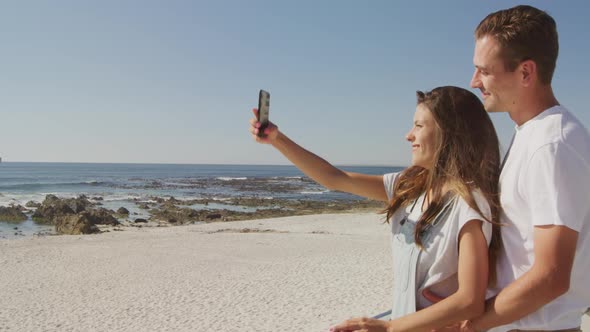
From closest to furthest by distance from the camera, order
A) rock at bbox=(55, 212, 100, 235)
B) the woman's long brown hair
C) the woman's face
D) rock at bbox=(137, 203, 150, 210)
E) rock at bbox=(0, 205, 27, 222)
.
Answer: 1. the woman's long brown hair
2. the woman's face
3. rock at bbox=(55, 212, 100, 235)
4. rock at bbox=(0, 205, 27, 222)
5. rock at bbox=(137, 203, 150, 210)

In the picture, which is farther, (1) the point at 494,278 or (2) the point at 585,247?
(1) the point at 494,278

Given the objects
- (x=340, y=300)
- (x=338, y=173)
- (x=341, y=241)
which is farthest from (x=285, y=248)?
(x=338, y=173)

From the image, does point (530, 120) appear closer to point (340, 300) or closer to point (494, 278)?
point (494, 278)

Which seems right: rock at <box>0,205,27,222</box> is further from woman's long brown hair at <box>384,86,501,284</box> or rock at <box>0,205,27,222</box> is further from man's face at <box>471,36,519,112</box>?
man's face at <box>471,36,519,112</box>

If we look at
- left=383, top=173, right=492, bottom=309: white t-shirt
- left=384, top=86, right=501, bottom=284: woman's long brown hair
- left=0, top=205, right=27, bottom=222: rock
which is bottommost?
left=0, top=205, right=27, bottom=222: rock

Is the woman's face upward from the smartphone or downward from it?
downward

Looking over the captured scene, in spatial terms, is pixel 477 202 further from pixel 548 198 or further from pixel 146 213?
pixel 146 213

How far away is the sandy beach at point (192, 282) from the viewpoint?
1115cm

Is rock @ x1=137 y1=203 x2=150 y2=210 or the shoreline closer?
the shoreline

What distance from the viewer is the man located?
1281mm

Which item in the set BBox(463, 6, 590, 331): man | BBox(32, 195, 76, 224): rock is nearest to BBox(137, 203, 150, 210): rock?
BBox(32, 195, 76, 224): rock

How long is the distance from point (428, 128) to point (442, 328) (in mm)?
705

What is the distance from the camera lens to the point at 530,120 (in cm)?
149

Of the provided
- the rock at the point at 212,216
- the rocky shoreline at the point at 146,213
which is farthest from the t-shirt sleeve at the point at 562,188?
the rock at the point at 212,216
